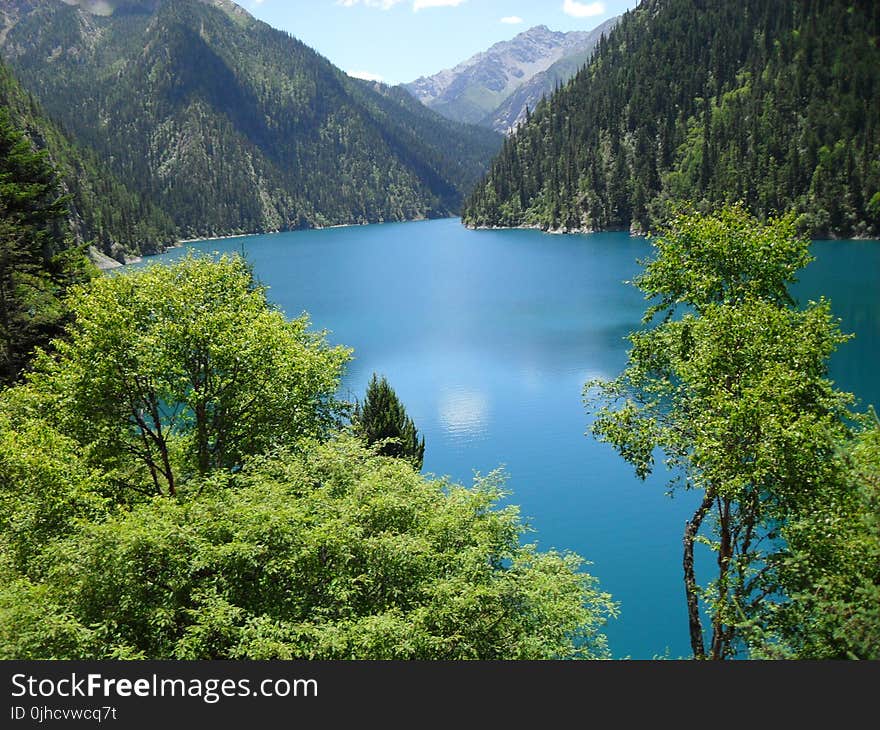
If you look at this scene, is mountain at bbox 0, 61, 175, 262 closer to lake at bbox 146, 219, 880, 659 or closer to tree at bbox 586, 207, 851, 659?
lake at bbox 146, 219, 880, 659

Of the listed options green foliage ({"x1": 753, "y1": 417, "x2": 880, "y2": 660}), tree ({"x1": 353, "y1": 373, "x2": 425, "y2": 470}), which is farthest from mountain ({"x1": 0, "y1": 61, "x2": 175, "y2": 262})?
green foliage ({"x1": 753, "y1": 417, "x2": 880, "y2": 660})

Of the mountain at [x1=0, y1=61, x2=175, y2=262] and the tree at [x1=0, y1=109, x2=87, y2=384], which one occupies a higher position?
the mountain at [x1=0, y1=61, x2=175, y2=262]

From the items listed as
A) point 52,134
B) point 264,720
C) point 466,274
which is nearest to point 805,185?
point 466,274

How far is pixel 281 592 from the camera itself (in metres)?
13.0

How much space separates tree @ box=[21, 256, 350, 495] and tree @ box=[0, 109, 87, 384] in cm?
550

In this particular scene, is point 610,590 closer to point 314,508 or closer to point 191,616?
point 314,508

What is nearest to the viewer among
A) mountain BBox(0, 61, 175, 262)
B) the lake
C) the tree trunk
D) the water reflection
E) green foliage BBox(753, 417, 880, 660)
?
green foliage BBox(753, 417, 880, 660)

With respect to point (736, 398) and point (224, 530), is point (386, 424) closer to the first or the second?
point (224, 530)

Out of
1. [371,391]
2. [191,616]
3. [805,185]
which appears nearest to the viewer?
[191,616]

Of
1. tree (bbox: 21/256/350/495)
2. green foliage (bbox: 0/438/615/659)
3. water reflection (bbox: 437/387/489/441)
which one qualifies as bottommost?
water reflection (bbox: 437/387/489/441)

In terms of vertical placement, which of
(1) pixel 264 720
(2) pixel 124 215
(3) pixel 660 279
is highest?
(2) pixel 124 215

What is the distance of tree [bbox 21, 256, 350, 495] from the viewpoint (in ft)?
68.0

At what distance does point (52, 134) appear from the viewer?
168 m

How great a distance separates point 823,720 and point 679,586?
2121cm
